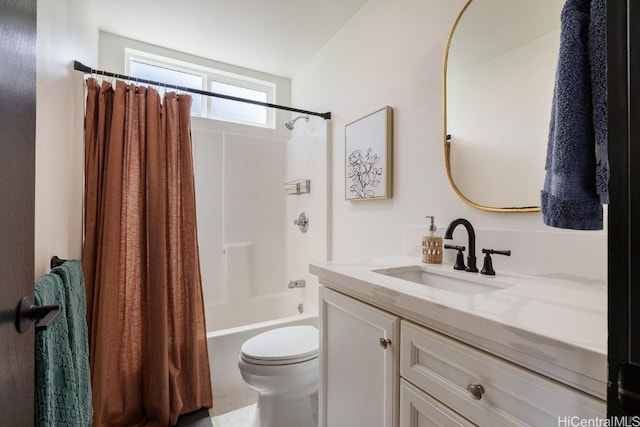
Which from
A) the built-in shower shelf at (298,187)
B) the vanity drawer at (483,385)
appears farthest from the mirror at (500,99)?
the built-in shower shelf at (298,187)

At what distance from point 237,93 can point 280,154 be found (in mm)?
686

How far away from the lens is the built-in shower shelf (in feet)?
7.89

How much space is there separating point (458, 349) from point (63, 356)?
41.3 inches

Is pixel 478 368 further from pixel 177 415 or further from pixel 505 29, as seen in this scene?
pixel 177 415

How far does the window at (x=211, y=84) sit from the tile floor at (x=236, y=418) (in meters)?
2.16

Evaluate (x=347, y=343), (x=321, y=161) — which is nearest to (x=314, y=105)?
(x=321, y=161)

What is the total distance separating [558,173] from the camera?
56 centimetres

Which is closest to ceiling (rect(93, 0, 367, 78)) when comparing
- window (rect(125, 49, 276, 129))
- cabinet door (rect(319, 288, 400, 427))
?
window (rect(125, 49, 276, 129))

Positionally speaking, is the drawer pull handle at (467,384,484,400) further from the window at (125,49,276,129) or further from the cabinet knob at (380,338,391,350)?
the window at (125,49,276,129)

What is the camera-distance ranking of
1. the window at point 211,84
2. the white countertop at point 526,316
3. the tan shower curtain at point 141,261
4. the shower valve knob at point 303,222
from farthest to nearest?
the shower valve knob at point 303,222 < the window at point 211,84 < the tan shower curtain at point 141,261 < the white countertop at point 526,316

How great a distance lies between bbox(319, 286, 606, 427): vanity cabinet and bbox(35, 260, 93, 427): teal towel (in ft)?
2.56

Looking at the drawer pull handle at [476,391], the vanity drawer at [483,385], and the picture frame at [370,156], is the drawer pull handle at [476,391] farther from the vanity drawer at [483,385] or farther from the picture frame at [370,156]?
the picture frame at [370,156]

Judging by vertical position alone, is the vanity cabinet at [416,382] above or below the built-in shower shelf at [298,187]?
below

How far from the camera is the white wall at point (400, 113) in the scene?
1.30 metres
